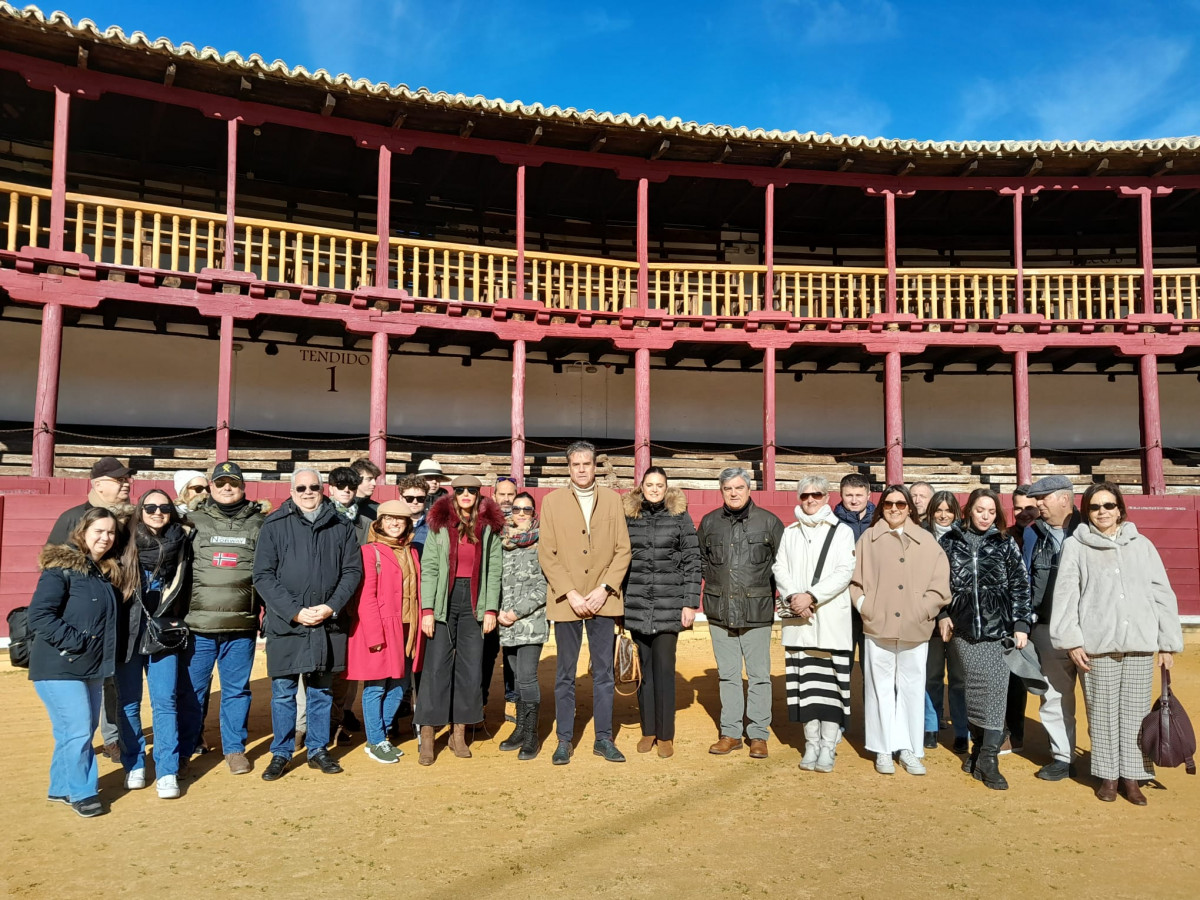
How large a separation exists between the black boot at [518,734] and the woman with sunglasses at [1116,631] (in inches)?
125

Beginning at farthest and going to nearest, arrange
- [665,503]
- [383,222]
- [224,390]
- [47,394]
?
[383,222], [224,390], [47,394], [665,503]

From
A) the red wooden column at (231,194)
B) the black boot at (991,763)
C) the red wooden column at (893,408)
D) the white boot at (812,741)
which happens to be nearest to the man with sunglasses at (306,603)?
the white boot at (812,741)

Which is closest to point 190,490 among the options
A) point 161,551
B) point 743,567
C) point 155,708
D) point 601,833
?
point 161,551

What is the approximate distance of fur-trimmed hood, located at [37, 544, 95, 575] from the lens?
13.2 feet

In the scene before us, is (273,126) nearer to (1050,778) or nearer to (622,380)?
(622,380)

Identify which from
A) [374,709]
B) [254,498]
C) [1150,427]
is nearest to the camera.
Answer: [374,709]

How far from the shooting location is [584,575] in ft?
16.9

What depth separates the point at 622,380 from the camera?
15.1 meters

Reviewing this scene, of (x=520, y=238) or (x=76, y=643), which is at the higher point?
(x=520, y=238)

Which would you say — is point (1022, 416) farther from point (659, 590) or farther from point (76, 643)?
point (76, 643)

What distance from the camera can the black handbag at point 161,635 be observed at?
4324 millimetres

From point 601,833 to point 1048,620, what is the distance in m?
3.00

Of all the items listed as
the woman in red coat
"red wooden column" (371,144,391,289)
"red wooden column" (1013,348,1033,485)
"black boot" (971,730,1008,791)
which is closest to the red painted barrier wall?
"red wooden column" (1013,348,1033,485)

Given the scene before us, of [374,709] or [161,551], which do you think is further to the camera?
[374,709]
